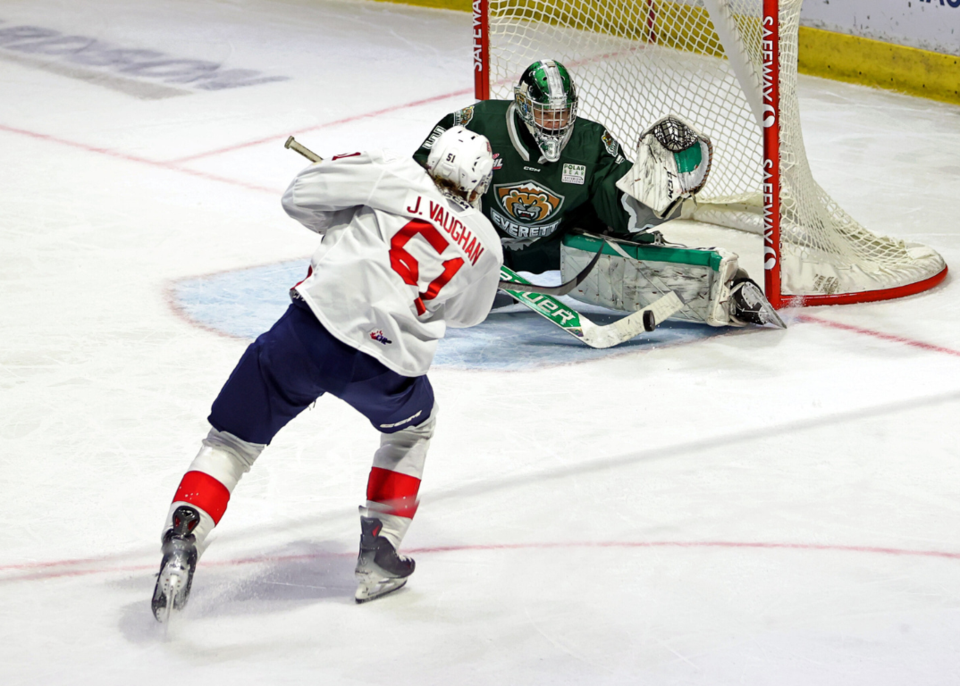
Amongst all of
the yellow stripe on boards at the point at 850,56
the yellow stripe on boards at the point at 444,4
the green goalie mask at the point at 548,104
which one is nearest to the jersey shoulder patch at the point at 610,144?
the green goalie mask at the point at 548,104

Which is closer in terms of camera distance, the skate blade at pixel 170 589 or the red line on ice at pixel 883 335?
the skate blade at pixel 170 589

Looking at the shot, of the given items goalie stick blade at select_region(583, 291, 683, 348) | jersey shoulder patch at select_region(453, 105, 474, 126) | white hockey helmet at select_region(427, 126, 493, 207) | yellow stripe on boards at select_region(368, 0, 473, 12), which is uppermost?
white hockey helmet at select_region(427, 126, 493, 207)

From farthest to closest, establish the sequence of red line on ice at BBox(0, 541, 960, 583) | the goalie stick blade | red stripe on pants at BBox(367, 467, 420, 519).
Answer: the goalie stick blade < red line on ice at BBox(0, 541, 960, 583) < red stripe on pants at BBox(367, 467, 420, 519)

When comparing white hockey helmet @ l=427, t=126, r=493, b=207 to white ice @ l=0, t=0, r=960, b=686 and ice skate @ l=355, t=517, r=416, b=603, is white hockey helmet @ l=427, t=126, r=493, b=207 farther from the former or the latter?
white ice @ l=0, t=0, r=960, b=686

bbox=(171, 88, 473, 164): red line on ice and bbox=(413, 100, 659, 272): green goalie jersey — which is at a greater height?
bbox=(413, 100, 659, 272): green goalie jersey

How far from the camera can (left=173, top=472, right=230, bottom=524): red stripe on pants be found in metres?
2.68

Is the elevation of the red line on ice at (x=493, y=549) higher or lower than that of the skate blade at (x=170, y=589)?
lower

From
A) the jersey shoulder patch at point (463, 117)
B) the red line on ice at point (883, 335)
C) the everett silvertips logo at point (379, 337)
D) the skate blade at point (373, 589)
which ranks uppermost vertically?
the jersey shoulder patch at point (463, 117)

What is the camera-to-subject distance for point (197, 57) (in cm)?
873

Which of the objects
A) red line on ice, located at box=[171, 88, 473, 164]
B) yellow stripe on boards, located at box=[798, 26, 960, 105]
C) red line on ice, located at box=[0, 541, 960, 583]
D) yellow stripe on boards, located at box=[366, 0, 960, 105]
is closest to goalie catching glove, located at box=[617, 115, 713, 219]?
red line on ice, located at box=[0, 541, 960, 583]

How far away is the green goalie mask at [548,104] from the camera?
4.26m

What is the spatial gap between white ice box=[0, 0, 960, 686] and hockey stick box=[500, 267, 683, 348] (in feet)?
0.29

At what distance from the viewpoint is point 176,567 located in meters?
2.59

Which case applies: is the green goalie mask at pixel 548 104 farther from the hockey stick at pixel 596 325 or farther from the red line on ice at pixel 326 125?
the red line on ice at pixel 326 125
